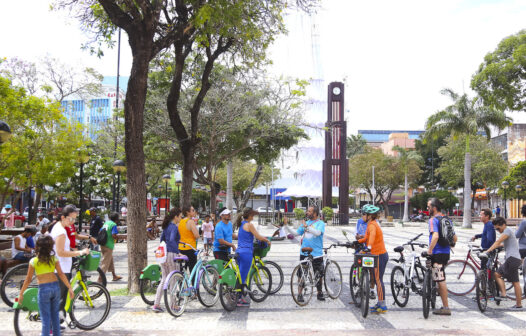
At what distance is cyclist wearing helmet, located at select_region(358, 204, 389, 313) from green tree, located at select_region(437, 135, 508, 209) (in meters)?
45.9

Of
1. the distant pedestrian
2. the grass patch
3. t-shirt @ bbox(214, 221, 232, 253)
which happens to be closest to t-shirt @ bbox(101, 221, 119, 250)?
the distant pedestrian

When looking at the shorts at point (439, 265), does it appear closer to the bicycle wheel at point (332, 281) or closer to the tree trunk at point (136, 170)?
the bicycle wheel at point (332, 281)

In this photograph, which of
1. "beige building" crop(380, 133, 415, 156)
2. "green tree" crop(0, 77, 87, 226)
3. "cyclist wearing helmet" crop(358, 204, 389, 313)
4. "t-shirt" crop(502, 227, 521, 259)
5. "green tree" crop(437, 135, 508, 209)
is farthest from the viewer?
"beige building" crop(380, 133, 415, 156)

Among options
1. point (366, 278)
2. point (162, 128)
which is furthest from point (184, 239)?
point (162, 128)

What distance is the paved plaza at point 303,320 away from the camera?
6.68 metres

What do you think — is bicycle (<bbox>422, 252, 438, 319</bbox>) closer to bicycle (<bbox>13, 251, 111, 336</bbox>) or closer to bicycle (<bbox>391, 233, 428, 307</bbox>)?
bicycle (<bbox>391, 233, 428, 307</bbox>)

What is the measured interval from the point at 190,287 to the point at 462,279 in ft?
17.6

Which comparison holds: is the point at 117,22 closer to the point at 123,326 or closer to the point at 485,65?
the point at 123,326

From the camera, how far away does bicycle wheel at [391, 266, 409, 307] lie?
322 inches

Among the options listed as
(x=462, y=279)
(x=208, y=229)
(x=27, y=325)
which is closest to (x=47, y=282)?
(x=27, y=325)

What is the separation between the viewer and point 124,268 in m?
13.4

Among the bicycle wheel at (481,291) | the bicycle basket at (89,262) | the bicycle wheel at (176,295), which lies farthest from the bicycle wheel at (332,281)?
the bicycle basket at (89,262)

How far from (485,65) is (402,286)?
16644mm

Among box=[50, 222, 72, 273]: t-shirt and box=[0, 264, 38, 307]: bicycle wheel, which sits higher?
box=[50, 222, 72, 273]: t-shirt
